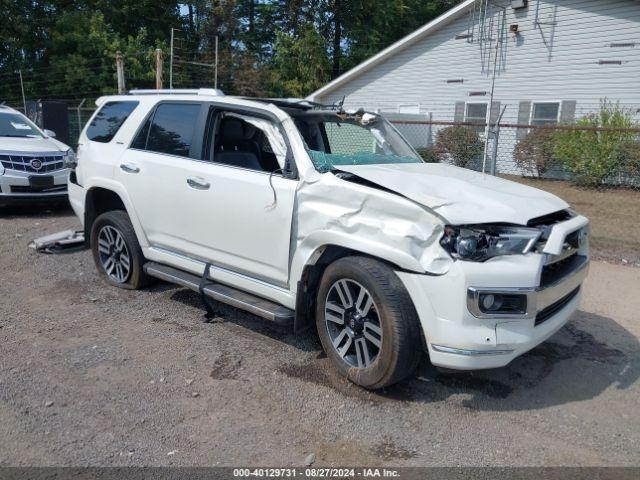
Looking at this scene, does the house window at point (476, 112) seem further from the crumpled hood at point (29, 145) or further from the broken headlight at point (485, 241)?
the broken headlight at point (485, 241)

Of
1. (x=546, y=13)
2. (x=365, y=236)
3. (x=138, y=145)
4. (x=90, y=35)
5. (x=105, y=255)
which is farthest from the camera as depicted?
(x=90, y=35)

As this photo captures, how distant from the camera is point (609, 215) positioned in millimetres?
9719

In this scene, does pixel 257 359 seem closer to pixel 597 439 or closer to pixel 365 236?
pixel 365 236

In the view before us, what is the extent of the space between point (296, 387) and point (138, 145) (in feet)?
9.34

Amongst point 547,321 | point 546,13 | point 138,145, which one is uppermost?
point 546,13

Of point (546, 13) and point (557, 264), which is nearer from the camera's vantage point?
point (557, 264)

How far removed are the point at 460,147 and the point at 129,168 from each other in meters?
10.9

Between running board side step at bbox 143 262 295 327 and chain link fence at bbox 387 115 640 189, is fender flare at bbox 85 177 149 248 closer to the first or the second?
running board side step at bbox 143 262 295 327

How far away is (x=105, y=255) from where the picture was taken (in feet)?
19.4

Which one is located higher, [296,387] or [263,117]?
[263,117]

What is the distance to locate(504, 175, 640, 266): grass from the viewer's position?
757cm

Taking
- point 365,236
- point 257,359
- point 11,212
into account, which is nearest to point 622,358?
point 365,236

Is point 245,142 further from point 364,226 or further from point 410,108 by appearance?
point 410,108

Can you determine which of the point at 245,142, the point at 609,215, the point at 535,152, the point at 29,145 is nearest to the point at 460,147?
the point at 535,152
